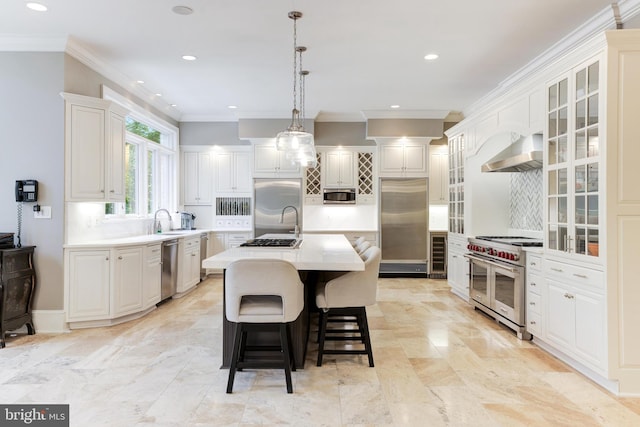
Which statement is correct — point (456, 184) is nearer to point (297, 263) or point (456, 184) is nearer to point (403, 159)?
point (403, 159)

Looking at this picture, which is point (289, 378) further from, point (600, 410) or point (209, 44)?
point (209, 44)

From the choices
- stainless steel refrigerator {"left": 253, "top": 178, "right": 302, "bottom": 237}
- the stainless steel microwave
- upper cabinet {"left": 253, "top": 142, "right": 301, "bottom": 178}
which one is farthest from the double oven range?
upper cabinet {"left": 253, "top": 142, "right": 301, "bottom": 178}

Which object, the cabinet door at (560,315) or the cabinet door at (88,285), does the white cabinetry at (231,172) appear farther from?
the cabinet door at (560,315)

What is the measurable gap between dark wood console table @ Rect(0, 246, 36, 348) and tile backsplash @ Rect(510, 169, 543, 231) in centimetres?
545

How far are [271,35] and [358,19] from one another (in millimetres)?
889

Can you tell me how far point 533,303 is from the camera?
→ 3.65 metres

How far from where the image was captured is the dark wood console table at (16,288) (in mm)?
3471

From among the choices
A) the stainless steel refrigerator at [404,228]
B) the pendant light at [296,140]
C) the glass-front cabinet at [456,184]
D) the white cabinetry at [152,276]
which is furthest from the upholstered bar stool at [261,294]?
the stainless steel refrigerator at [404,228]

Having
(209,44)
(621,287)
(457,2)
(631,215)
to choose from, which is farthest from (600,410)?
(209,44)

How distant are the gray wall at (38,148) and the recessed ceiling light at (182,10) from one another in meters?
1.49

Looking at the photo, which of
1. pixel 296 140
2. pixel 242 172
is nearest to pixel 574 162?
pixel 296 140

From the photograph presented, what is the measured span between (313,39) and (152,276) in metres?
3.30

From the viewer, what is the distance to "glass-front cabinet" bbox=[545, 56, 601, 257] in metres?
2.83

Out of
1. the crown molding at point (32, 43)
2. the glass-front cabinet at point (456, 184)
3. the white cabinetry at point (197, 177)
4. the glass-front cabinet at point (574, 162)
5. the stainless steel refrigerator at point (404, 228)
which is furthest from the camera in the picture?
the white cabinetry at point (197, 177)
